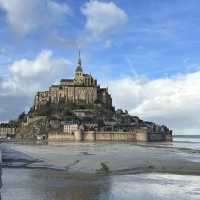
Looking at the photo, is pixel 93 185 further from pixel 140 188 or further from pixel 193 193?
pixel 193 193

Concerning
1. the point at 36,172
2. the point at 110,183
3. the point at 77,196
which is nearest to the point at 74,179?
the point at 110,183

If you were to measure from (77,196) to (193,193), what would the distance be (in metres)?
6.70

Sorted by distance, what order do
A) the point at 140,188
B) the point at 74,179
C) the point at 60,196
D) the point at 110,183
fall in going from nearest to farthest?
the point at 60,196, the point at 140,188, the point at 110,183, the point at 74,179

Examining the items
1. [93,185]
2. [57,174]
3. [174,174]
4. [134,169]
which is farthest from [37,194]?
[134,169]

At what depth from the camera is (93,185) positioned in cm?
3075

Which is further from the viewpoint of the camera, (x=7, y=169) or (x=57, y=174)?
(x=7, y=169)

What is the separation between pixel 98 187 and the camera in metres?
29.8

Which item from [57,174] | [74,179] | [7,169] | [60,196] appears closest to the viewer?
[60,196]

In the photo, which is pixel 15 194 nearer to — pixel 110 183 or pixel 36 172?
pixel 110 183

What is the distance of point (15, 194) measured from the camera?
26.4m

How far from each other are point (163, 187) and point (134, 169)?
525 inches

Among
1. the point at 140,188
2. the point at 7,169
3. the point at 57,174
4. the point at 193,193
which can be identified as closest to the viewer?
the point at 193,193

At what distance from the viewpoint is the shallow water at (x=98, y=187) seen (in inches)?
1037

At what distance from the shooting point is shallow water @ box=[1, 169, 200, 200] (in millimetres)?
26344
